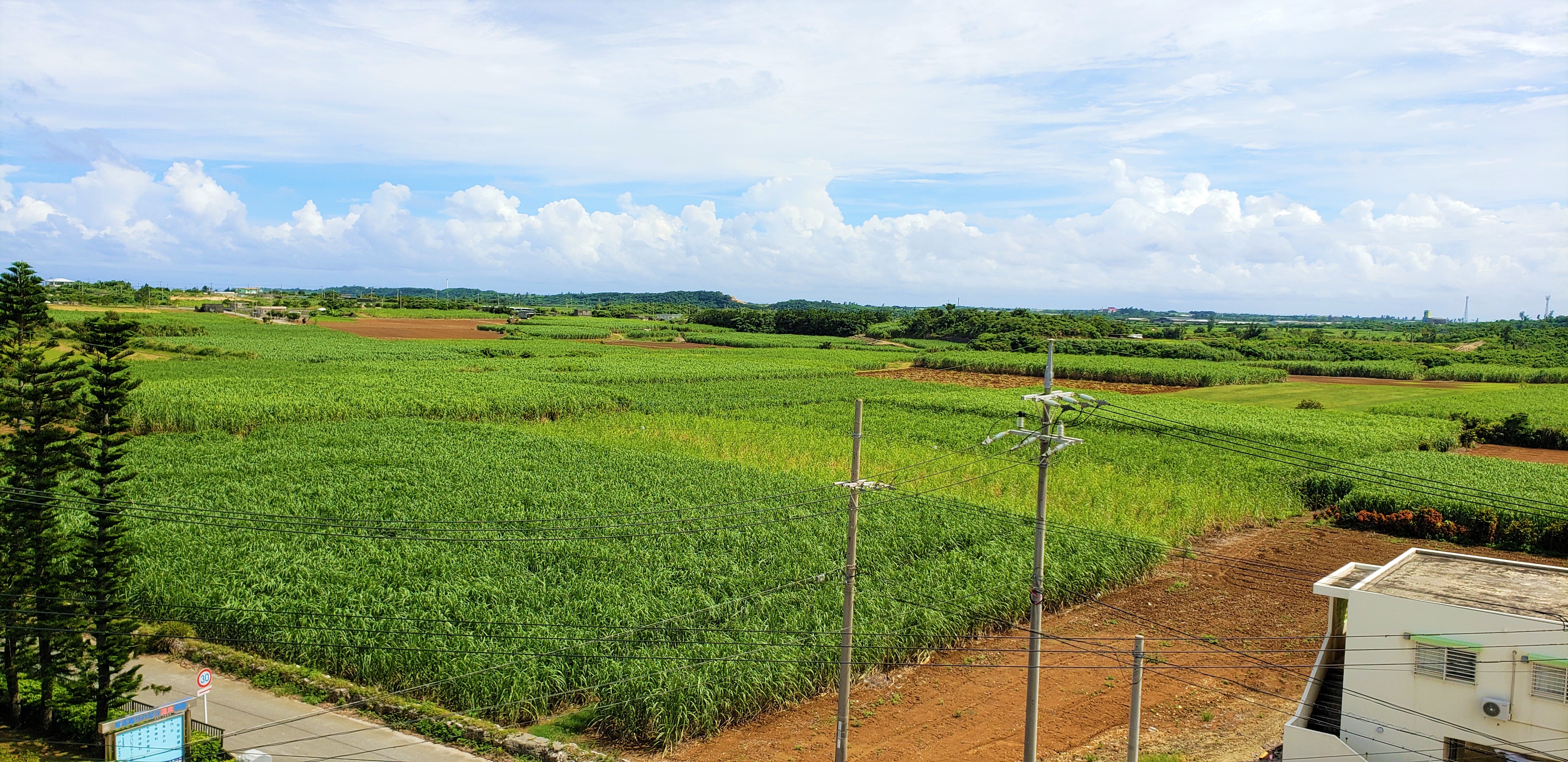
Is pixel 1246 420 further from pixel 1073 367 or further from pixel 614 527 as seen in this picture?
pixel 614 527

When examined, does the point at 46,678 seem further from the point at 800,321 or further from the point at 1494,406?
the point at 800,321

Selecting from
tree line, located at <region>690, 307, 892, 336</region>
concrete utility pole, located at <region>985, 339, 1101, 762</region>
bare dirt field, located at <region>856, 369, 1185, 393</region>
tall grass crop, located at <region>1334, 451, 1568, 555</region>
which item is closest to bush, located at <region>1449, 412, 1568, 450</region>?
tall grass crop, located at <region>1334, 451, 1568, 555</region>

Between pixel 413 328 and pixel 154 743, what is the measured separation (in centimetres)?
10544

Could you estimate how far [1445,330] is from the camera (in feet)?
554

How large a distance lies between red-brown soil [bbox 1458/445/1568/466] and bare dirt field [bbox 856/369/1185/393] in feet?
70.2

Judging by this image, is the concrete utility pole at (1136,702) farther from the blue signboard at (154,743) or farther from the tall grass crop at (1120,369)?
the tall grass crop at (1120,369)

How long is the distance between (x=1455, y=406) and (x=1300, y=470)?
26.0m

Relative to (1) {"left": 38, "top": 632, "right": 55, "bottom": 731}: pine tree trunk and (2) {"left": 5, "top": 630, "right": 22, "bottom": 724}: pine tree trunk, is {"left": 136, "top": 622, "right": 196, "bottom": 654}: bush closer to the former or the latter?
(1) {"left": 38, "top": 632, "right": 55, "bottom": 731}: pine tree trunk

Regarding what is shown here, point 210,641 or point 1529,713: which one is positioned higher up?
point 1529,713

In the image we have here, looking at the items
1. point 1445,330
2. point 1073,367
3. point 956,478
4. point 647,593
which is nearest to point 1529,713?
point 647,593

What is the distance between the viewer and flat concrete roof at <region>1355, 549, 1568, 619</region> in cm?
1188

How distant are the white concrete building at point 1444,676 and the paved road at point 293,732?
1252cm

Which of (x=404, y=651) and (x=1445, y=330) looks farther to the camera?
(x=1445, y=330)

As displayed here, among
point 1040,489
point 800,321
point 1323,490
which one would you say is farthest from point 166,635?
point 800,321
